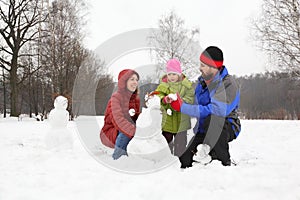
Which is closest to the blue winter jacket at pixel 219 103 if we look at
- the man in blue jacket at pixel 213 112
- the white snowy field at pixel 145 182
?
the man in blue jacket at pixel 213 112

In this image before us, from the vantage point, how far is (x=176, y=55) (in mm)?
14852

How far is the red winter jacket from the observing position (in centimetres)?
376

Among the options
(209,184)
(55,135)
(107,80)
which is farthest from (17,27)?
(209,184)

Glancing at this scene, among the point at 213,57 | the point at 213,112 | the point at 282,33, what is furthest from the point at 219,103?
the point at 282,33

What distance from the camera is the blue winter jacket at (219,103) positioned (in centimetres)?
298

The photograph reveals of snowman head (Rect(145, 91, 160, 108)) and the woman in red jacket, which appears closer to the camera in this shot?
snowman head (Rect(145, 91, 160, 108))

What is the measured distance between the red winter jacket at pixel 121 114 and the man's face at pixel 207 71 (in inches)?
46.2

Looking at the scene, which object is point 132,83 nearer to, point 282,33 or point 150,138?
point 150,138

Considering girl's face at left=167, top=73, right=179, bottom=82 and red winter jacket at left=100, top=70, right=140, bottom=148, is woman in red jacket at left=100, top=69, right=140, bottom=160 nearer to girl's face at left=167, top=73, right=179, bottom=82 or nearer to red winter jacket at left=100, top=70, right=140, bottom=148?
red winter jacket at left=100, top=70, right=140, bottom=148

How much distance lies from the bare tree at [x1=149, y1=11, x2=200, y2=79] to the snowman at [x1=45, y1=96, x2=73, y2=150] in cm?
1011

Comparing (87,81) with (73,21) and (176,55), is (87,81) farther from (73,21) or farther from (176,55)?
(176,55)

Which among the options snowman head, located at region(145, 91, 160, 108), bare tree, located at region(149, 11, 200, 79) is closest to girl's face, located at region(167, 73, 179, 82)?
snowman head, located at region(145, 91, 160, 108)

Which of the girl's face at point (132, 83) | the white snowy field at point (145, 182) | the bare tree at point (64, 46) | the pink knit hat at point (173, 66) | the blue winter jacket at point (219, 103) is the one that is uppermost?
the bare tree at point (64, 46)

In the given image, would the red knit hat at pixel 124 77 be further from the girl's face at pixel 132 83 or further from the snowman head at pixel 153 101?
the snowman head at pixel 153 101
